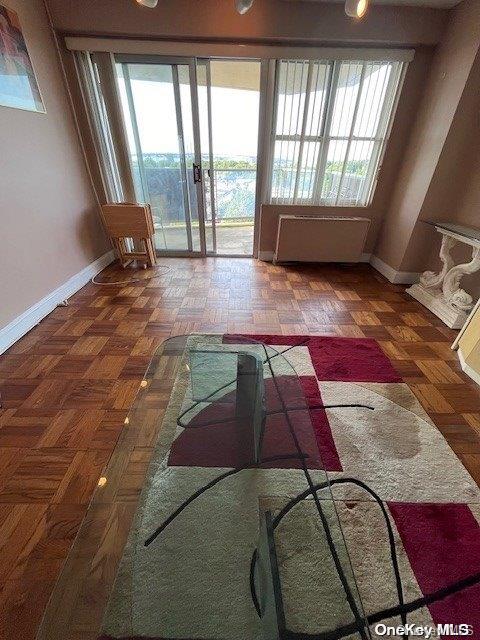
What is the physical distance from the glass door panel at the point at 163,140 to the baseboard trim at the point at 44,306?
3.15ft

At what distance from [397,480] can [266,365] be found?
74 cm

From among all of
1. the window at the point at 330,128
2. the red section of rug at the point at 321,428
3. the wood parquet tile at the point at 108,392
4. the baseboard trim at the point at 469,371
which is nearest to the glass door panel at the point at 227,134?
the window at the point at 330,128

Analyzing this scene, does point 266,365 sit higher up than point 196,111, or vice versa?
point 196,111

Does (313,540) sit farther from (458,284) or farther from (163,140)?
(163,140)

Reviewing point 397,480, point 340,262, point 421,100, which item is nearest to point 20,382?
point 397,480

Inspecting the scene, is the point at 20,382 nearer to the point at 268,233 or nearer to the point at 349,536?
the point at 349,536

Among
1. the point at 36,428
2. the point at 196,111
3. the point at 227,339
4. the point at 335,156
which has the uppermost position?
the point at 196,111

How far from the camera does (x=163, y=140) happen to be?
279 cm

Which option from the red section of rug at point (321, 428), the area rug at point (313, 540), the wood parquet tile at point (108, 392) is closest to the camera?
the area rug at point (313, 540)

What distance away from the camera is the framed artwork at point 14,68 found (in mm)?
1744

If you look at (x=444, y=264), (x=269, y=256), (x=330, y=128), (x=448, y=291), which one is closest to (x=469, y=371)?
(x=448, y=291)

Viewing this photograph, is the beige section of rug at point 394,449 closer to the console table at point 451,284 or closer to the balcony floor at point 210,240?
the console table at point 451,284

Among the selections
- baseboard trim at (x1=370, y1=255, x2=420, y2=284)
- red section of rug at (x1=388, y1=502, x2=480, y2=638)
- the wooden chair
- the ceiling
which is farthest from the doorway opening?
red section of rug at (x1=388, y1=502, x2=480, y2=638)

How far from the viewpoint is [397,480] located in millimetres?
1061
